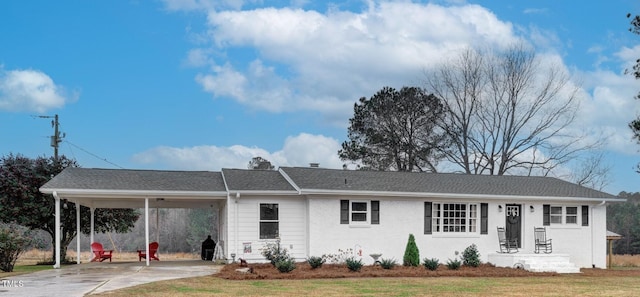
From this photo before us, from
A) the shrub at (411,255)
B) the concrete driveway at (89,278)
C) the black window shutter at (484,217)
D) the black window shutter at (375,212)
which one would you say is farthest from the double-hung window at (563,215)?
the concrete driveway at (89,278)

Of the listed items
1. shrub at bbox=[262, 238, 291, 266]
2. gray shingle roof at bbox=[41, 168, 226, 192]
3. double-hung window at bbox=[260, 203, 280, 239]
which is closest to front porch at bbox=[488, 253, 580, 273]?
shrub at bbox=[262, 238, 291, 266]

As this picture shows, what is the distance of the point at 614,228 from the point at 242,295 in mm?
50010

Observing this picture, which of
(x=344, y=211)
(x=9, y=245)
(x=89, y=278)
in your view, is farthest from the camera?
(x=344, y=211)

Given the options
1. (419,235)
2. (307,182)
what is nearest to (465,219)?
(419,235)

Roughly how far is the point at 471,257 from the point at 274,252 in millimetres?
6612

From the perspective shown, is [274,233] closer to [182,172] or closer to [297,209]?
[297,209]

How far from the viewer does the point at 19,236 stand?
2216cm

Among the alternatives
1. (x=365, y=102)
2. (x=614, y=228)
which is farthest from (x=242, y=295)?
(x=614, y=228)

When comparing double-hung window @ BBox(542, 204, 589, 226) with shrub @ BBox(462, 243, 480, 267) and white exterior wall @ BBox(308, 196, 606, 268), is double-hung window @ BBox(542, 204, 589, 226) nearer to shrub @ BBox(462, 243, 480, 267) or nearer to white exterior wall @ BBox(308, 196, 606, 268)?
white exterior wall @ BBox(308, 196, 606, 268)

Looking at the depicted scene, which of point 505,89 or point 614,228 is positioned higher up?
point 505,89

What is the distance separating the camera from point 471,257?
23.7 m

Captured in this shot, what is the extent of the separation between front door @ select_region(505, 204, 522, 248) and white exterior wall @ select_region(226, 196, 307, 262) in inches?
303

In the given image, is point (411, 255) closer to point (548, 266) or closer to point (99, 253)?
point (548, 266)

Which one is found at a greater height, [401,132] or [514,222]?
[401,132]
